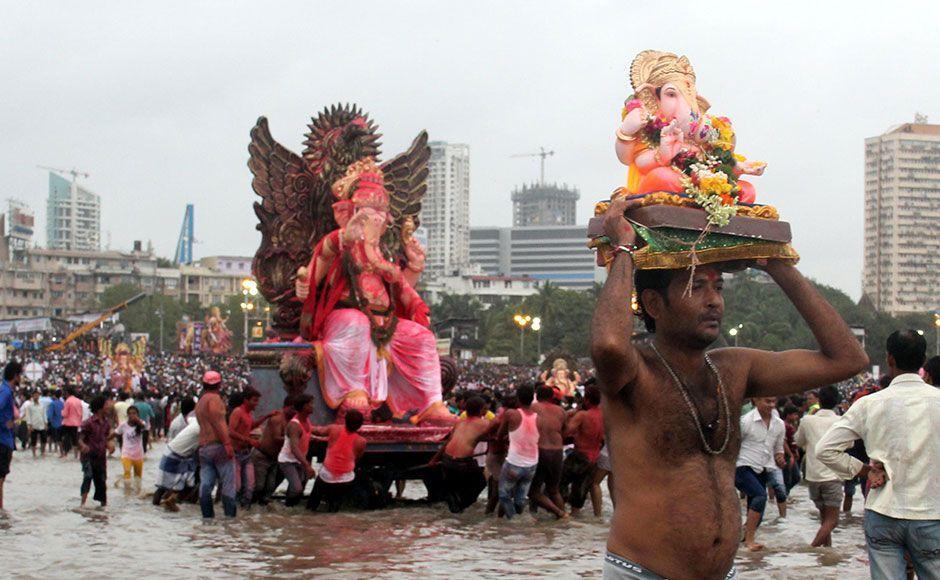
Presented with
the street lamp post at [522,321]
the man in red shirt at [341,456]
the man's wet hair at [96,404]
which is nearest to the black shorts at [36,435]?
the man's wet hair at [96,404]

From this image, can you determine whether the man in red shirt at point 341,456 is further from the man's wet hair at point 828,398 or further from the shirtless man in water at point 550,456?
the man's wet hair at point 828,398

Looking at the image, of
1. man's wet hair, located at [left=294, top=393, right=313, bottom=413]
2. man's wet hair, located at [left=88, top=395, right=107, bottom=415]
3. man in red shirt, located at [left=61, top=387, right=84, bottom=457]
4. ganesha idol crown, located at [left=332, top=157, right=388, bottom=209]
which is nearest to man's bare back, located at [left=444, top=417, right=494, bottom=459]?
man's wet hair, located at [left=294, top=393, right=313, bottom=413]

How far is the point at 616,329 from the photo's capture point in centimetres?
515

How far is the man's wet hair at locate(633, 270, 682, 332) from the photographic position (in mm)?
5625

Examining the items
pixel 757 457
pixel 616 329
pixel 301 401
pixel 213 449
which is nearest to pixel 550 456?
pixel 301 401

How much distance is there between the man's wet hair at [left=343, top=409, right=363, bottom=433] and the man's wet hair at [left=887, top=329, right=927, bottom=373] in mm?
9692

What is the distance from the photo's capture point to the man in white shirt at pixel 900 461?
23.2 feet

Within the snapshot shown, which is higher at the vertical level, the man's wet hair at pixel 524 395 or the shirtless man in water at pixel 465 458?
the man's wet hair at pixel 524 395

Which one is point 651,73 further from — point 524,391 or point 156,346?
point 156,346

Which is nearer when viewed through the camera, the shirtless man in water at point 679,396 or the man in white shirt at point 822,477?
the shirtless man in water at point 679,396

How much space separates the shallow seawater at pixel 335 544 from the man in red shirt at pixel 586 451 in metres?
0.38

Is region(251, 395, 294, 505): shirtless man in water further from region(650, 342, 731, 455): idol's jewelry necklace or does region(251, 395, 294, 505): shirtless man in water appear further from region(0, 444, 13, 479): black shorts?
region(650, 342, 731, 455): idol's jewelry necklace

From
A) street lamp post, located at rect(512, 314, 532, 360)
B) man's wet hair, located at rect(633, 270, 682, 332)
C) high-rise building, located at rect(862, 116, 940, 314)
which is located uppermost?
high-rise building, located at rect(862, 116, 940, 314)

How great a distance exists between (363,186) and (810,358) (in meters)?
14.0
